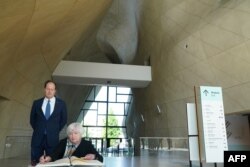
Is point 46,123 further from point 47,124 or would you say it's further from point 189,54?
point 189,54

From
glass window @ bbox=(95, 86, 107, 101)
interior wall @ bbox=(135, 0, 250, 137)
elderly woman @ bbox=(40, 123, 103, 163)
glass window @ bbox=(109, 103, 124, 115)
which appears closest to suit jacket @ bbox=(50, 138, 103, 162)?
elderly woman @ bbox=(40, 123, 103, 163)

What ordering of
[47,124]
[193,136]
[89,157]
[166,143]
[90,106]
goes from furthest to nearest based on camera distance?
[90,106] < [166,143] < [193,136] < [47,124] < [89,157]

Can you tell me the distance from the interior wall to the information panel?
3727 millimetres

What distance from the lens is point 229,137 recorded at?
991 centimetres

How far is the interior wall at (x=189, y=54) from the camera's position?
30.3 feet

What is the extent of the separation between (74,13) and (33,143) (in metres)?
5.48

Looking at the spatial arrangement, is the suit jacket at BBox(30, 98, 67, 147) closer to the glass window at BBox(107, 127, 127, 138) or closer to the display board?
the display board

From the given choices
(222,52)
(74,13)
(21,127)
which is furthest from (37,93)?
(222,52)

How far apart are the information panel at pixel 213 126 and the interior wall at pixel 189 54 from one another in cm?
373

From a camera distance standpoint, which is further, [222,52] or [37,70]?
[37,70]

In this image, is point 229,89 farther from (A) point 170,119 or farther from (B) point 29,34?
(B) point 29,34

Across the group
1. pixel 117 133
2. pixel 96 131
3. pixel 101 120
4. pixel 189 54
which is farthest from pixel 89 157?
pixel 117 133

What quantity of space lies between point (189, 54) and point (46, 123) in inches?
398

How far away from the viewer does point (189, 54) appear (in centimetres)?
1279
